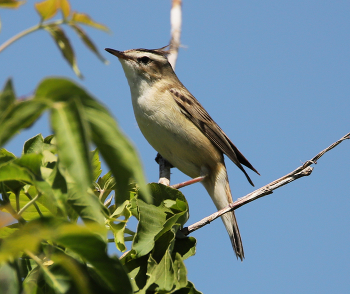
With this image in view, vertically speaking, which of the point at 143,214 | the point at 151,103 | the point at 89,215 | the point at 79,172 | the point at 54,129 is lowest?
the point at 143,214

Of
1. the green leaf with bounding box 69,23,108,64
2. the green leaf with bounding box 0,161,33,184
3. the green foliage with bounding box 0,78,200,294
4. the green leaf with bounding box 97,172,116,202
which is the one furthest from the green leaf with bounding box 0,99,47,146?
the green leaf with bounding box 97,172,116,202

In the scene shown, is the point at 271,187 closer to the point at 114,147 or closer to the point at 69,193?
the point at 69,193

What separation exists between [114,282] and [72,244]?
292 millimetres

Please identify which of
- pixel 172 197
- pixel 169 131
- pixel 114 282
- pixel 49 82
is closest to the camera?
pixel 49 82

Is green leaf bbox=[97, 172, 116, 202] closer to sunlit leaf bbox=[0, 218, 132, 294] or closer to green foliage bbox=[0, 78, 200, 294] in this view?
green foliage bbox=[0, 78, 200, 294]

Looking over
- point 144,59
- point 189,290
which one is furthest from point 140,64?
point 189,290

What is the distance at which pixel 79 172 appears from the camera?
109cm

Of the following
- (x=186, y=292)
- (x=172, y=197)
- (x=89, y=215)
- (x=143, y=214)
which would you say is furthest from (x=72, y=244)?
(x=172, y=197)

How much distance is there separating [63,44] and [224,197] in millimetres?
3949

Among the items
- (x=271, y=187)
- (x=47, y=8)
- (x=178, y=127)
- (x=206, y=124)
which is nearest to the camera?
(x=47, y=8)

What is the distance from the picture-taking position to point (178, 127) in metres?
5.26

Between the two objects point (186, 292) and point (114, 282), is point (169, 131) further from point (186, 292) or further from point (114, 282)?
point (114, 282)

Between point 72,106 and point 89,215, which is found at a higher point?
point 72,106

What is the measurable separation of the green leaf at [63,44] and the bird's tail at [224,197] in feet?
12.2
